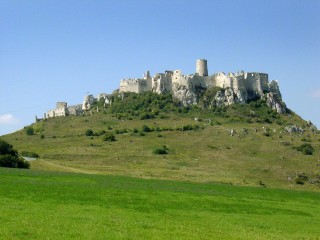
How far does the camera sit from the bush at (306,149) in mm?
104006

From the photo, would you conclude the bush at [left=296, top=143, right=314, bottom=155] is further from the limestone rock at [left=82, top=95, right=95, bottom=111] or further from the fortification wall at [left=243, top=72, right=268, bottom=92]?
the limestone rock at [left=82, top=95, right=95, bottom=111]

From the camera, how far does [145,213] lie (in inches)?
1251

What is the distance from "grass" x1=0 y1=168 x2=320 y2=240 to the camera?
2377 centimetres

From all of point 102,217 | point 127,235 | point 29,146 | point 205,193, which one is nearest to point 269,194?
point 205,193

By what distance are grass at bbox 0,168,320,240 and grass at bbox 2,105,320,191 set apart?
2698cm

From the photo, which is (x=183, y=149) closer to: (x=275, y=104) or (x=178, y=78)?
(x=178, y=78)

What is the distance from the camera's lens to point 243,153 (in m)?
103

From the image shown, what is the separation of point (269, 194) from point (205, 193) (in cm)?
889

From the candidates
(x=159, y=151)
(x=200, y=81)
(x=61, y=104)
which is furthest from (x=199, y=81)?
(x=159, y=151)

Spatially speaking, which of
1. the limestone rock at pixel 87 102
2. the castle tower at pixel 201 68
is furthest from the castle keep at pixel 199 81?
the limestone rock at pixel 87 102

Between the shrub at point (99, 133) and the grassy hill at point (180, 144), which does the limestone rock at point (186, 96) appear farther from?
the shrub at point (99, 133)

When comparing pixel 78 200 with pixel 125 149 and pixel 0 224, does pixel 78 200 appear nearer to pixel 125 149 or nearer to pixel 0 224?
pixel 0 224

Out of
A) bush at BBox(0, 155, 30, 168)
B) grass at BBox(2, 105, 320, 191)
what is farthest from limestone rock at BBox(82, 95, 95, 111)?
bush at BBox(0, 155, 30, 168)

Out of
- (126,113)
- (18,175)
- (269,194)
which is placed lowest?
(269,194)
